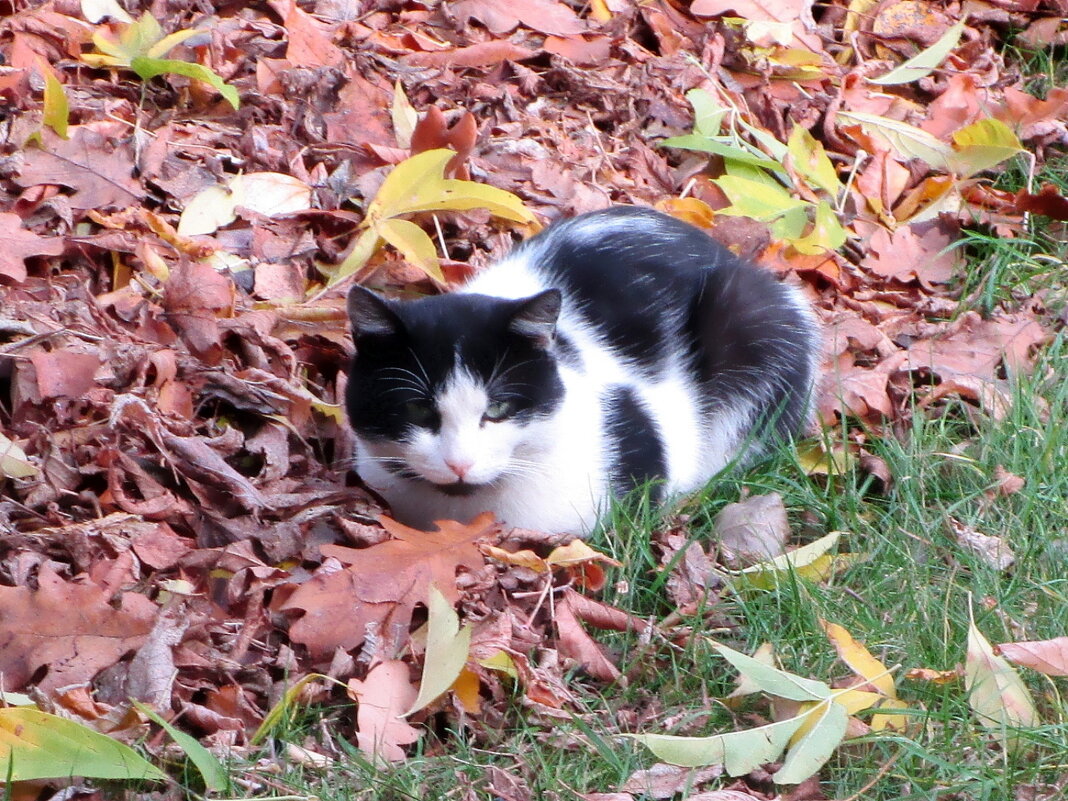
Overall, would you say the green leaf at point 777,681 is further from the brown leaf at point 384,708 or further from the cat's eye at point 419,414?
the cat's eye at point 419,414

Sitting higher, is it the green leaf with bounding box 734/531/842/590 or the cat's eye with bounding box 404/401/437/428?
the cat's eye with bounding box 404/401/437/428

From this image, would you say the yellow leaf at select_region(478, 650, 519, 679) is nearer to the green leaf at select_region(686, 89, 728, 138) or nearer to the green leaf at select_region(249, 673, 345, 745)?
the green leaf at select_region(249, 673, 345, 745)

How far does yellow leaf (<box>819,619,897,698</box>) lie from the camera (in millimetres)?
2385

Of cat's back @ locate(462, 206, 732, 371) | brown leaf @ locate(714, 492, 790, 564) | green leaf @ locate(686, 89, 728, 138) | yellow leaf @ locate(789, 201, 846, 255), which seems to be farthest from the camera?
green leaf @ locate(686, 89, 728, 138)

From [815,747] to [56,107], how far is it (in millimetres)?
2556

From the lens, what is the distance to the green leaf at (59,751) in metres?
2.15

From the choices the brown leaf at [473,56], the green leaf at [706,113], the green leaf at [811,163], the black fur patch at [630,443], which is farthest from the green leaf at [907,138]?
the black fur patch at [630,443]

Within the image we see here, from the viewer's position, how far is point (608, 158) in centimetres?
422

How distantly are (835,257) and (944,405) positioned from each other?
71 centimetres

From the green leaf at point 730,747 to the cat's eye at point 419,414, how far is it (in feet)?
2.92

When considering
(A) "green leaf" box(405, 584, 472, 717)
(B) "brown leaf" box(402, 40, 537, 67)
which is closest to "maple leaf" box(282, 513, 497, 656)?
(A) "green leaf" box(405, 584, 472, 717)

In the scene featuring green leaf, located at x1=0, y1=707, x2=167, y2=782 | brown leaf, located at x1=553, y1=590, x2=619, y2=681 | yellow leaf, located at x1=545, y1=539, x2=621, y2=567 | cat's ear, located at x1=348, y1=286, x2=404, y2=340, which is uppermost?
cat's ear, located at x1=348, y1=286, x2=404, y2=340

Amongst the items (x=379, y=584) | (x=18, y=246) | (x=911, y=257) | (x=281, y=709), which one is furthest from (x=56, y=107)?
(x=911, y=257)

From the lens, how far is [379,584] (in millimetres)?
2678
